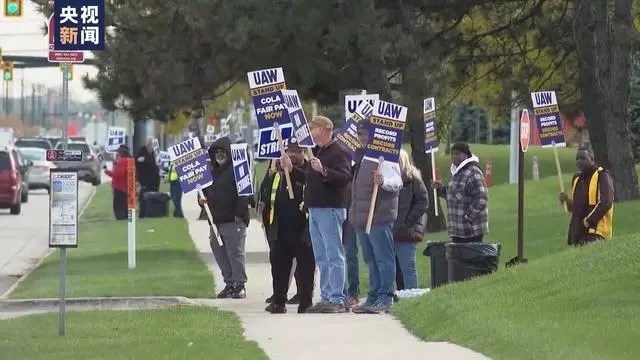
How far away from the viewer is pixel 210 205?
16.8m

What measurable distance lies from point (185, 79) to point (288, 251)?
8.38m

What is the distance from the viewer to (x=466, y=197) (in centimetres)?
1464

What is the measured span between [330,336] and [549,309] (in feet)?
6.06

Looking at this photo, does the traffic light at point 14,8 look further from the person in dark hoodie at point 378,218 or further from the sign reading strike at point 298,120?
the person in dark hoodie at point 378,218

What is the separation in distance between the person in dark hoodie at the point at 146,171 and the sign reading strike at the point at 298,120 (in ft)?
62.7

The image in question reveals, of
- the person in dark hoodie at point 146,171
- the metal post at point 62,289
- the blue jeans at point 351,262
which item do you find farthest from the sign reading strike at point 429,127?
the person in dark hoodie at point 146,171

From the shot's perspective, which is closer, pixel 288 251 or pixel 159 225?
pixel 288 251

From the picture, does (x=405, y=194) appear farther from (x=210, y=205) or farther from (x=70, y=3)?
(x=70, y=3)

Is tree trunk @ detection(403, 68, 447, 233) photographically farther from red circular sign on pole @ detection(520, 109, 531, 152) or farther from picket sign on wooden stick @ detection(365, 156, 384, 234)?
picket sign on wooden stick @ detection(365, 156, 384, 234)

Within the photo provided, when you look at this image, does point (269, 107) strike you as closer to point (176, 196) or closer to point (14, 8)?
point (14, 8)

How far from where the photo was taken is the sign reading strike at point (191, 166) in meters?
16.8

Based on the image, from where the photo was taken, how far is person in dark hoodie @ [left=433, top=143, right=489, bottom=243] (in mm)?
14531

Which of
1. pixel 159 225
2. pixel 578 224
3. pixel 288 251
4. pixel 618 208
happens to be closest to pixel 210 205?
pixel 288 251

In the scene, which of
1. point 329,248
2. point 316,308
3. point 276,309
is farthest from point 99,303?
point 329,248
